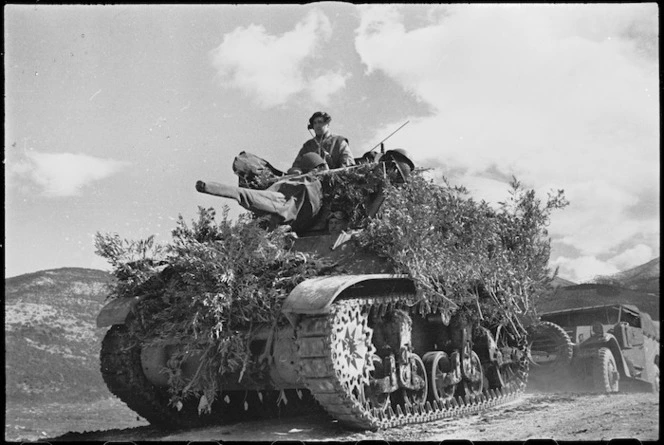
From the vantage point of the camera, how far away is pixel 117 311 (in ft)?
29.5

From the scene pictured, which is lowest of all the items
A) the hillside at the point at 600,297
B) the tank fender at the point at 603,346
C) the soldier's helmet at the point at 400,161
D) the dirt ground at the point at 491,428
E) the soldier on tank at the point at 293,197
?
the dirt ground at the point at 491,428

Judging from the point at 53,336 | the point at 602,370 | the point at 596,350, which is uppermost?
the point at 53,336

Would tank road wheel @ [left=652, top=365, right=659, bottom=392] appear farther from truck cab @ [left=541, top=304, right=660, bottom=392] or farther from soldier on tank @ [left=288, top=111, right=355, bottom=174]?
soldier on tank @ [left=288, top=111, right=355, bottom=174]

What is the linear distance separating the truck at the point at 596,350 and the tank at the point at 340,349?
197cm

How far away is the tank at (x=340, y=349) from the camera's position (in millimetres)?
7832

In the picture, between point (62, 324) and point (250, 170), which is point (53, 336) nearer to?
point (62, 324)

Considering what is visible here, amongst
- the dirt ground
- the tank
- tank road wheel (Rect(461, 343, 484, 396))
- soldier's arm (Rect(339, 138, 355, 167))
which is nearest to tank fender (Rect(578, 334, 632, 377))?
the tank

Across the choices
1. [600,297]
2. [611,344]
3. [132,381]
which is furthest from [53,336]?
[600,297]

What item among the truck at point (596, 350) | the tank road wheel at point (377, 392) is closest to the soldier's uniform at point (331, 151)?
the tank road wheel at point (377, 392)

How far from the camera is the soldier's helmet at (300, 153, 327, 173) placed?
1031 centimetres

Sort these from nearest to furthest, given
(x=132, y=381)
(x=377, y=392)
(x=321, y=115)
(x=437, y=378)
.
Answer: (x=377, y=392)
(x=132, y=381)
(x=437, y=378)
(x=321, y=115)

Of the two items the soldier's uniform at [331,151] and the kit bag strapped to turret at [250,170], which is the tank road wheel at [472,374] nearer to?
the soldier's uniform at [331,151]

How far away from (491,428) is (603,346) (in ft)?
16.5

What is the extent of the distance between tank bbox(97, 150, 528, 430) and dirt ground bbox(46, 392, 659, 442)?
0.84 feet
